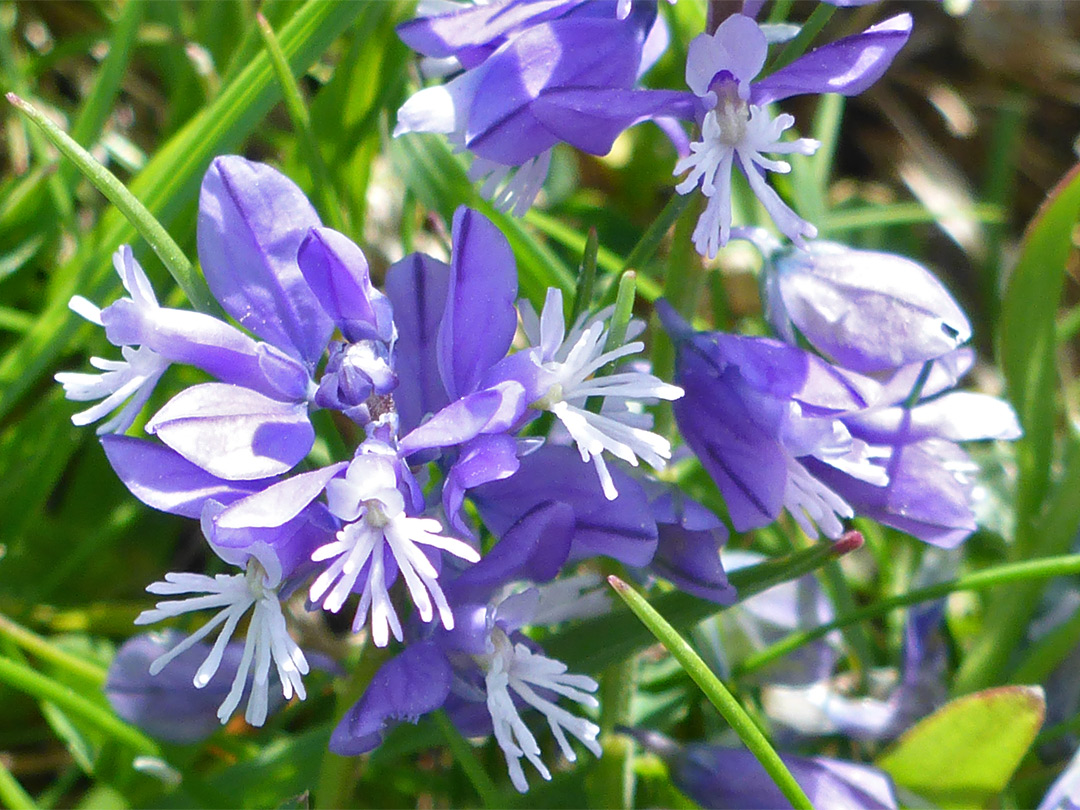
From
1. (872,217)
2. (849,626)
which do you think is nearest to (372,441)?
(849,626)

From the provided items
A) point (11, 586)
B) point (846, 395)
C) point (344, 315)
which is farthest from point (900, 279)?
point (11, 586)

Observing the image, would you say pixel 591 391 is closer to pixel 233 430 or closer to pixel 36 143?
pixel 233 430

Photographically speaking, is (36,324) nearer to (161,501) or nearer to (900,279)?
(161,501)

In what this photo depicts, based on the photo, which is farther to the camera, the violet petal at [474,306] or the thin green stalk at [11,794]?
the thin green stalk at [11,794]

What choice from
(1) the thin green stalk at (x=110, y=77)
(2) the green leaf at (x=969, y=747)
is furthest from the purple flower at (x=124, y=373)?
(2) the green leaf at (x=969, y=747)

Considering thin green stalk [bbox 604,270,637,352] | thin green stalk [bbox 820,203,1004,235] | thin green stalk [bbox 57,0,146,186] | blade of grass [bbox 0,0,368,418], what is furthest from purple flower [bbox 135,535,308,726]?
thin green stalk [bbox 820,203,1004,235]

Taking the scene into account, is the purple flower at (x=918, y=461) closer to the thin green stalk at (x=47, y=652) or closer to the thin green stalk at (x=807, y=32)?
the thin green stalk at (x=807, y=32)
